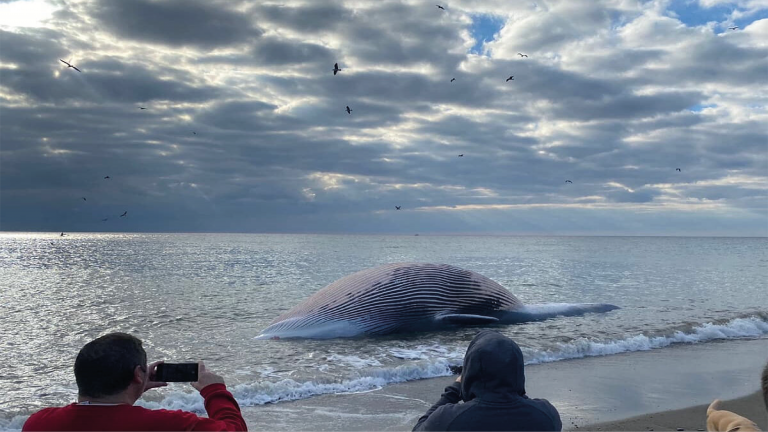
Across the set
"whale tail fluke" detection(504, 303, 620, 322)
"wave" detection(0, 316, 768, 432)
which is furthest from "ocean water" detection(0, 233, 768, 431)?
"whale tail fluke" detection(504, 303, 620, 322)

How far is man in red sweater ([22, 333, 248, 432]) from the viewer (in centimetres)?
277

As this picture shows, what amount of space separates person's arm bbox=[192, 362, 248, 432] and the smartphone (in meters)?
0.15

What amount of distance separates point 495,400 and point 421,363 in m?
8.12

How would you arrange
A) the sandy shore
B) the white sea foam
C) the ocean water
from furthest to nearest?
1. the white sea foam
2. the ocean water
3. the sandy shore

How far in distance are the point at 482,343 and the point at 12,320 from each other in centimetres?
1824

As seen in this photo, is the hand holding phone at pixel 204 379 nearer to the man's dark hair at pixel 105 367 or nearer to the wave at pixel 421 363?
the man's dark hair at pixel 105 367

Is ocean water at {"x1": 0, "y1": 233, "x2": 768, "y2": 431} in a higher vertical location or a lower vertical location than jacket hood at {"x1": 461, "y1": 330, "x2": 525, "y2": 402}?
lower

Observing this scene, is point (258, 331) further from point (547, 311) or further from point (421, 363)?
point (547, 311)

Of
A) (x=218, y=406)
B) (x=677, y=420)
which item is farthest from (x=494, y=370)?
(x=677, y=420)

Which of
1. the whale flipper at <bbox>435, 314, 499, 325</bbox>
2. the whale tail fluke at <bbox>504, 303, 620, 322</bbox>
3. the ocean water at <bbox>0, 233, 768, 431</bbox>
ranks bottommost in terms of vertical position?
the ocean water at <bbox>0, 233, 768, 431</bbox>

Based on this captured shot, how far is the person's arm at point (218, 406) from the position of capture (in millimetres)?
3065

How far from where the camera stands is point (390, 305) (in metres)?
13.5

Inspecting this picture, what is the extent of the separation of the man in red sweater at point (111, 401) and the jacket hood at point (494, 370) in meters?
1.41

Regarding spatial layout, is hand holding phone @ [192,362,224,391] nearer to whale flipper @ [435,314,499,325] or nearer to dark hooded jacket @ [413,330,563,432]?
dark hooded jacket @ [413,330,563,432]
